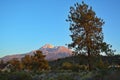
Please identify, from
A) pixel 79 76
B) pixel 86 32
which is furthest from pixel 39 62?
pixel 79 76

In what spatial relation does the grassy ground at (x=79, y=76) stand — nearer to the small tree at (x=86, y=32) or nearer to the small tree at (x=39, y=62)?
the small tree at (x=86, y=32)

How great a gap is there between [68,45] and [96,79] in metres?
26.6

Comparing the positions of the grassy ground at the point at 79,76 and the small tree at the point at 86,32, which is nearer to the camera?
the grassy ground at the point at 79,76

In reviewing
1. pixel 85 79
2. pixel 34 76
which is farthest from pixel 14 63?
pixel 85 79

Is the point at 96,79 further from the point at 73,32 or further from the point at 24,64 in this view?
the point at 24,64

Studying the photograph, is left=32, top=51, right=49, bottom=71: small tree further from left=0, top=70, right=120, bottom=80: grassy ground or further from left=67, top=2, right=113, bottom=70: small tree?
left=0, top=70, right=120, bottom=80: grassy ground

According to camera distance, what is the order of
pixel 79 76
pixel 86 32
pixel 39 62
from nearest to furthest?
pixel 79 76 < pixel 86 32 < pixel 39 62

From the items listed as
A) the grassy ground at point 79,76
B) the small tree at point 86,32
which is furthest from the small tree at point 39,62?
the grassy ground at point 79,76

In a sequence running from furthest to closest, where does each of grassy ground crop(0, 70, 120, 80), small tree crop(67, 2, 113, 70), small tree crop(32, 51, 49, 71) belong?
small tree crop(32, 51, 49, 71) → small tree crop(67, 2, 113, 70) → grassy ground crop(0, 70, 120, 80)

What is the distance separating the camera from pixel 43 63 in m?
82.6

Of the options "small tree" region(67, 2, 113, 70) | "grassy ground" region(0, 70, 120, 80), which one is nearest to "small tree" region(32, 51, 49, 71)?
"small tree" region(67, 2, 113, 70)

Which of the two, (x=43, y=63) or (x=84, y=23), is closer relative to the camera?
(x=84, y=23)

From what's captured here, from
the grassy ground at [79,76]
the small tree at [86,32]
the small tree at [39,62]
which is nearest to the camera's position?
the grassy ground at [79,76]

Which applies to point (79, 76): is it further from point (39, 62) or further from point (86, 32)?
point (39, 62)
